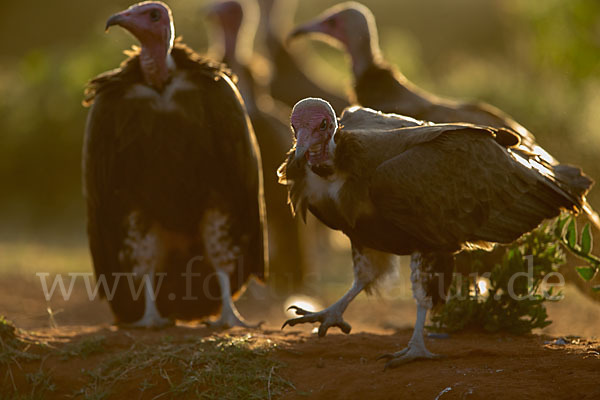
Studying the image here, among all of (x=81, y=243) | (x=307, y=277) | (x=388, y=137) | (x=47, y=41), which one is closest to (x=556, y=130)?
(x=307, y=277)

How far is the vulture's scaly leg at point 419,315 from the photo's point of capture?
423cm

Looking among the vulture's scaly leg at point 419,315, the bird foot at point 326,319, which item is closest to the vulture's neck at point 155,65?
the bird foot at point 326,319

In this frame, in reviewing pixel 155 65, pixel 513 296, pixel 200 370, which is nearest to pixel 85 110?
pixel 155 65

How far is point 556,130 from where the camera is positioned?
14031 mm

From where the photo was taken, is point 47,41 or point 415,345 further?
point 47,41

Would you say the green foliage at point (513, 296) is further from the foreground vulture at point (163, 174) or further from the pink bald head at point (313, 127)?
the foreground vulture at point (163, 174)

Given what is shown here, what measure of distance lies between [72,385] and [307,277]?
231 inches

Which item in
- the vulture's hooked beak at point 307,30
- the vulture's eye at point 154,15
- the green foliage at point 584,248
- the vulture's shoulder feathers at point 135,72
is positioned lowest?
the green foliage at point 584,248

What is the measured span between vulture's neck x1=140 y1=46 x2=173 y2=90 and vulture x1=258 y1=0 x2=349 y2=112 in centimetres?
406

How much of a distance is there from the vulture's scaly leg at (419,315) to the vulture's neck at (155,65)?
7.45 ft

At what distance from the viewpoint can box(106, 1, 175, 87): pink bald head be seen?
5.63 metres

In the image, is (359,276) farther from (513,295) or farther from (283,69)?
(283,69)

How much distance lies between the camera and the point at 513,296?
16.4ft

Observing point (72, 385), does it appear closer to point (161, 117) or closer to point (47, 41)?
point (161, 117)
